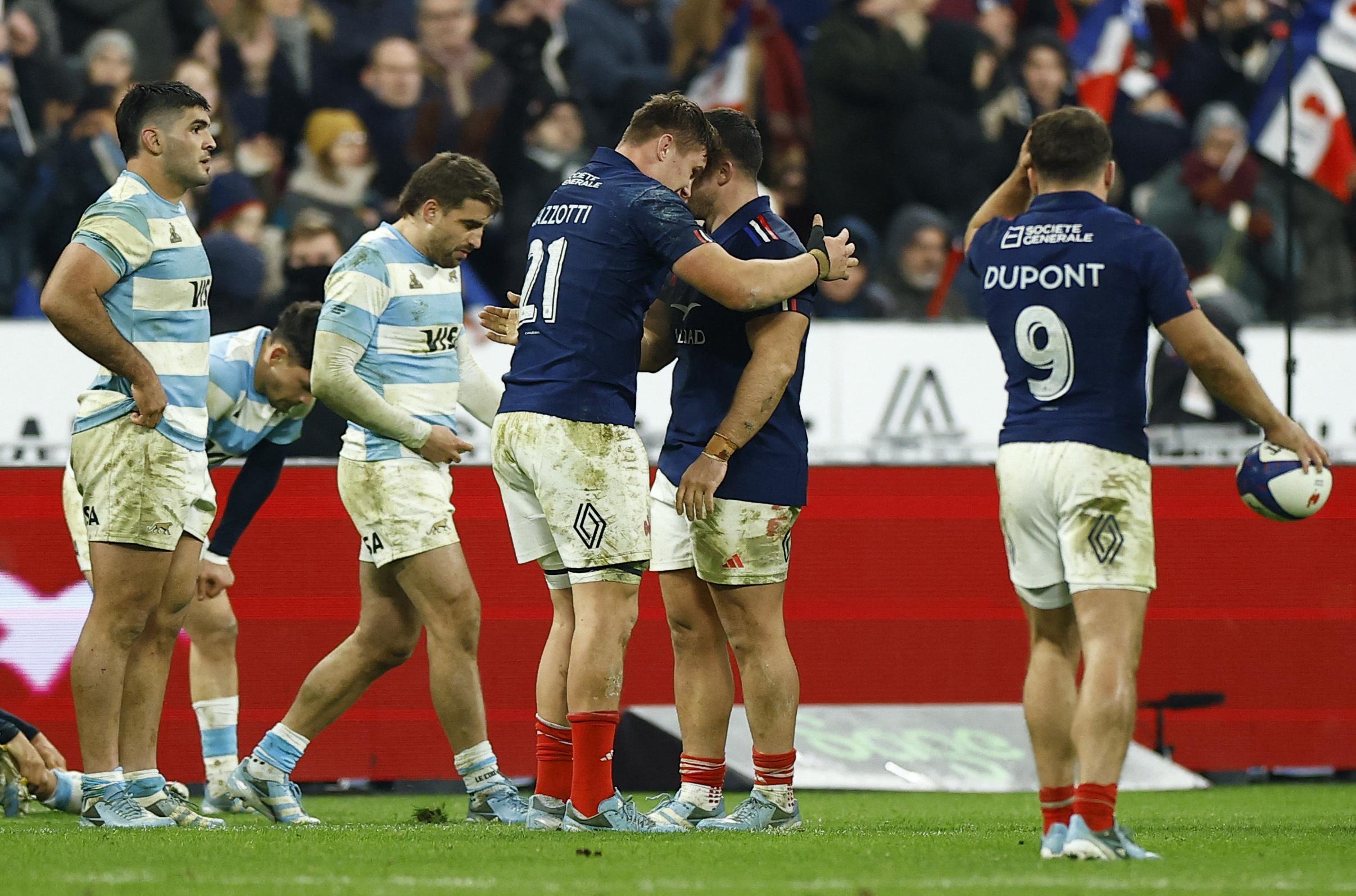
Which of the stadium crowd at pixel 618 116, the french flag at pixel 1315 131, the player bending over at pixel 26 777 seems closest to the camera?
the player bending over at pixel 26 777

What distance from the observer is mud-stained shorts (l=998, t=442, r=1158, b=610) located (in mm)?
4996

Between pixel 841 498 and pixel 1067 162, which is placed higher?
pixel 1067 162

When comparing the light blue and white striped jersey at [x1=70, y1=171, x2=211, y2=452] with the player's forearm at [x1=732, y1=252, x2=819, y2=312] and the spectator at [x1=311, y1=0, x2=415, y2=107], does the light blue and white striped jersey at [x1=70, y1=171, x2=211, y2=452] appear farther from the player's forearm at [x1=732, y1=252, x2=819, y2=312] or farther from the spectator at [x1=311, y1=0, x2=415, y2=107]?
the spectator at [x1=311, y1=0, x2=415, y2=107]

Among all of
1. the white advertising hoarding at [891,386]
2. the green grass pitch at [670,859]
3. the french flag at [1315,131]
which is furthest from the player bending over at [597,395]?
the french flag at [1315,131]

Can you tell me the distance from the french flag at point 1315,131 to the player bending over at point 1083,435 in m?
8.77

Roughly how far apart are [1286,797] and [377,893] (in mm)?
5179

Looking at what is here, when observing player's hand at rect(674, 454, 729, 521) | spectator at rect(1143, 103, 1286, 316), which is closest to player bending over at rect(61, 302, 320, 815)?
player's hand at rect(674, 454, 729, 521)

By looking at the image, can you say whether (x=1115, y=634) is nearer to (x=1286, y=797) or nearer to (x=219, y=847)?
(x=219, y=847)

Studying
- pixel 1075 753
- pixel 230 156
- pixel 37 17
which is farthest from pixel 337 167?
pixel 1075 753

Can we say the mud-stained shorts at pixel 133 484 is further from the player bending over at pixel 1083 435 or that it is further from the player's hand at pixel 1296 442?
Answer: the player's hand at pixel 1296 442

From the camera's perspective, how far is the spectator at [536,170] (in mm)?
11812

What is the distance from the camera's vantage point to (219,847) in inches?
211

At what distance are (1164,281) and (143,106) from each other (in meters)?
3.57

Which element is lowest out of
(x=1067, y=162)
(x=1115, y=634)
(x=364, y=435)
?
(x=1115, y=634)
